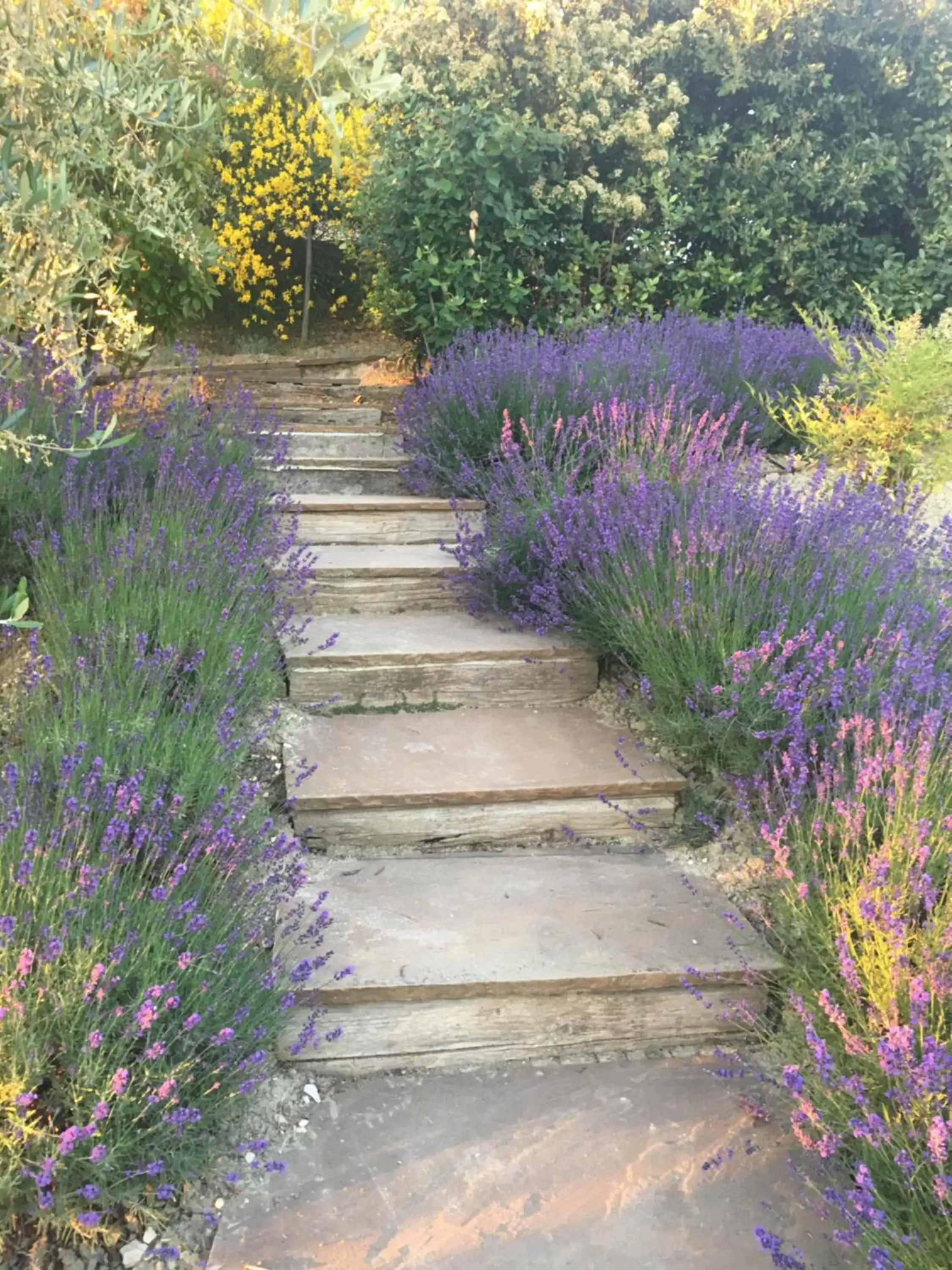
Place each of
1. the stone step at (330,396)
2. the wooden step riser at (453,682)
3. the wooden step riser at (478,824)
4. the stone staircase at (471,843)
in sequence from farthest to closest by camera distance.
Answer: the stone step at (330,396), the wooden step riser at (453,682), the wooden step riser at (478,824), the stone staircase at (471,843)

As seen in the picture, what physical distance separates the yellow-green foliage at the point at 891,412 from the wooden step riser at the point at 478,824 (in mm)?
2251

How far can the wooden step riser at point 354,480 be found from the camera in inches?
203

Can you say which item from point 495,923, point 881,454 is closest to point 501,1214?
point 495,923

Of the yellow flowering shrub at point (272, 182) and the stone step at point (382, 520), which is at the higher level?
→ the yellow flowering shrub at point (272, 182)

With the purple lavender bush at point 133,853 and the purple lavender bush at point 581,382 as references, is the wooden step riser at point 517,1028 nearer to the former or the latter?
the purple lavender bush at point 133,853

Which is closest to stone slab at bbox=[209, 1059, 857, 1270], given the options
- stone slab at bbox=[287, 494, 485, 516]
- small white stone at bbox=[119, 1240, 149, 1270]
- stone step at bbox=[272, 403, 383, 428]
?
small white stone at bbox=[119, 1240, 149, 1270]

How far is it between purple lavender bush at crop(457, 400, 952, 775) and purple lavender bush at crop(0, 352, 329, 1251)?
105cm

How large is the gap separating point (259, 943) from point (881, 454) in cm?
364

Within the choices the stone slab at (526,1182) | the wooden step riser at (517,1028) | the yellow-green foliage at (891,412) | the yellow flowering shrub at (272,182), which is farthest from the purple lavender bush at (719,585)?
the yellow flowering shrub at (272,182)

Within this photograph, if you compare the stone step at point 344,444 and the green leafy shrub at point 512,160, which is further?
the green leafy shrub at point 512,160

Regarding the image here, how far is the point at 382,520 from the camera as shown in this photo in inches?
181

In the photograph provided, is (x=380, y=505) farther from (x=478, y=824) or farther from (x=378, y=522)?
(x=478, y=824)

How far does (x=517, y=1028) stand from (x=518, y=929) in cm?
24

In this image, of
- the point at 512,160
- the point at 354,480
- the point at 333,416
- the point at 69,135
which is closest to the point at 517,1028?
the point at 69,135
